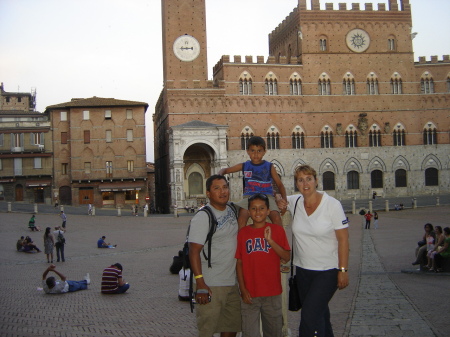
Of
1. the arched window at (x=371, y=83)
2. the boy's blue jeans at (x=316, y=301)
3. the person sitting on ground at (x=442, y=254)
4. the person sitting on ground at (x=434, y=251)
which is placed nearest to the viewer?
the boy's blue jeans at (x=316, y=301)

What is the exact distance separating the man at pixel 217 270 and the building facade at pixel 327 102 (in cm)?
3949

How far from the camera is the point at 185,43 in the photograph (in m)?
47.3

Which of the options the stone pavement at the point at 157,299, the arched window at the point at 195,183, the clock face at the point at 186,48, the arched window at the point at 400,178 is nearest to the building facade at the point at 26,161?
the arched window at the point at 195,183

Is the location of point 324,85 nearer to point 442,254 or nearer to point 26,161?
point 26,161

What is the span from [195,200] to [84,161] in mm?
11508

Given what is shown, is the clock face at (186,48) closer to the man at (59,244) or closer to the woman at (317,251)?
the man at (59,244)

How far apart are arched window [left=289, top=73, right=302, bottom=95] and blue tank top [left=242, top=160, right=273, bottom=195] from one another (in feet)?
142

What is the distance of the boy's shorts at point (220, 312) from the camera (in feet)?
18.8

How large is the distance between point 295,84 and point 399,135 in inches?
438

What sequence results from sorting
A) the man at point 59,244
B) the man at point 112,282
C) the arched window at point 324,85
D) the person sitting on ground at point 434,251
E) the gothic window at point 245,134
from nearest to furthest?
the man at point 112,282, the person sitting on ground at point 434,251, the man at point 59,244, the gothic window at point 245,134, the arched window at point 324,85

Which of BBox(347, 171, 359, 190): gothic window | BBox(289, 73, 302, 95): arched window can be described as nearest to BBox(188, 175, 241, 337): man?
BBox(289, 73, 302, 95): arched window

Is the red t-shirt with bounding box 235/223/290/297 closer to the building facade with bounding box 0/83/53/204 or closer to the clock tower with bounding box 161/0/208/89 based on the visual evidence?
the clock tower with bounding box 161/0/208/89

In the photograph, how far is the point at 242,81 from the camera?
157 feet

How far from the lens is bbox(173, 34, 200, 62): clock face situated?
47188 millimetres
